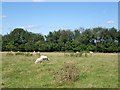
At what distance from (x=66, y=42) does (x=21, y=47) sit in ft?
41.8

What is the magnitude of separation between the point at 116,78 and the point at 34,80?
3836 mm

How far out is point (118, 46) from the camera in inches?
1661

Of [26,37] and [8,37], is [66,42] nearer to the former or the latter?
[26,37]

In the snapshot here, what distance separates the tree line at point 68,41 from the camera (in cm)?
4303

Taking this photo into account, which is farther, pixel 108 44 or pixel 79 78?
pixel 108 44

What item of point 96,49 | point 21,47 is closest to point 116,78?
point 96,49

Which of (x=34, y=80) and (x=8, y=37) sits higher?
(x=8, y=37)

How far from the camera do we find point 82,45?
143ft

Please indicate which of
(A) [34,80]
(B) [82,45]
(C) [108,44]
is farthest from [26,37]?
(A) [34,80]

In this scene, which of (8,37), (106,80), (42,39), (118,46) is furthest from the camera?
(42,39)

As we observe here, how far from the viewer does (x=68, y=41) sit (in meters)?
44.6

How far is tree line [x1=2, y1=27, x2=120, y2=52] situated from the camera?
4303 cm

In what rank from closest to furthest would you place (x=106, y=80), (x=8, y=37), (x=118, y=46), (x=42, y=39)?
(x=106, y=80) < (x=118, y=46) < (x=8, y=37) < (x=42, y=39)

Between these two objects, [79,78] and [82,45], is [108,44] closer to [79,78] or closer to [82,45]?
[82,45]
